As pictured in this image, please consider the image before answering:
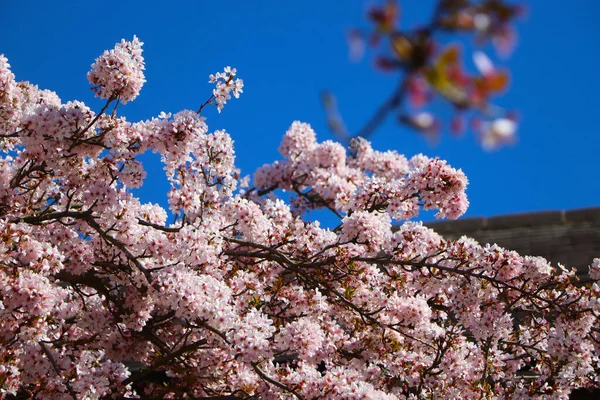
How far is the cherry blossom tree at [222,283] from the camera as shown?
6.40 m

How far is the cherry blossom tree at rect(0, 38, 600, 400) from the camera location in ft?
21.0

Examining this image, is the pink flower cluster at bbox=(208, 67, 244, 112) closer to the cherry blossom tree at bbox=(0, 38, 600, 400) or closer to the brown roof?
the cherry blossom tree at bbox=(0, 38, 600, 400)

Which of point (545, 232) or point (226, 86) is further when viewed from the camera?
point (545, 232)

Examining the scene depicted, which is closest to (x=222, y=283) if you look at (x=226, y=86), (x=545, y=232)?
(x=226, y=86)

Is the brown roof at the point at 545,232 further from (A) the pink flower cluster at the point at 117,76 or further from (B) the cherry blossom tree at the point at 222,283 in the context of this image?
(A) the pink flower cluster at the point at 117,76

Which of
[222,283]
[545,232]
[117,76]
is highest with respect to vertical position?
[545,232]

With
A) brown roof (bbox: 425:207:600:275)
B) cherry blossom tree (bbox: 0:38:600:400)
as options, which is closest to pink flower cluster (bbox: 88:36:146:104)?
cherry blossom tree (bbox: 0:38:600:400)

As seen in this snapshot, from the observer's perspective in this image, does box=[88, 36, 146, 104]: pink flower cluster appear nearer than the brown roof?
Yes

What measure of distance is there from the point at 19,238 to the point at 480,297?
14.7 ft

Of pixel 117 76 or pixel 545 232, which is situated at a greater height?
pixel 545 232

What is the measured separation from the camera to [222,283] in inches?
249

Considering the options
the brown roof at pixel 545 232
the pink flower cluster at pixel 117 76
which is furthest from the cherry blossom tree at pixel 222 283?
the brown roof at pixel 545 232

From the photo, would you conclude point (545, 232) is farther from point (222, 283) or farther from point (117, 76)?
point (117, 76)

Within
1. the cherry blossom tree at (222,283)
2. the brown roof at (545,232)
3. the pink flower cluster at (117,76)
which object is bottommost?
the cherry blossom tree at (222,283)
